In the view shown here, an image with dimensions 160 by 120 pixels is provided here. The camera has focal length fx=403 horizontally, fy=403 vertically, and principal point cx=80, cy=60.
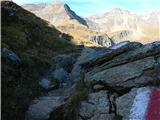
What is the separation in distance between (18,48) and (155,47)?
17826mm

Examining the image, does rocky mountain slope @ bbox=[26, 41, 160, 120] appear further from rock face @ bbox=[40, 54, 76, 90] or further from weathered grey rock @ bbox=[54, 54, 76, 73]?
weathered grey rock @ bbox=[54, 54, 76, 73]

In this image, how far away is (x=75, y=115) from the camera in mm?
18266

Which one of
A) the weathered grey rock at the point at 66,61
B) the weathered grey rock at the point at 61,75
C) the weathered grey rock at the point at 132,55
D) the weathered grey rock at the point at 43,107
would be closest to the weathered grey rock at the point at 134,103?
the weathered grey rock at the point at 132,55

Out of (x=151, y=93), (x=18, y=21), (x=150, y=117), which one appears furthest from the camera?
(x=18, y=21)

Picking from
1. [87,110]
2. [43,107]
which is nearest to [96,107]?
[87,110]

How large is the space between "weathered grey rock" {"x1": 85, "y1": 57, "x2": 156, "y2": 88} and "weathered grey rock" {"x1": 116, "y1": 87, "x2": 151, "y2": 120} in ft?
2.18

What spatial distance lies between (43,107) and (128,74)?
599 cm

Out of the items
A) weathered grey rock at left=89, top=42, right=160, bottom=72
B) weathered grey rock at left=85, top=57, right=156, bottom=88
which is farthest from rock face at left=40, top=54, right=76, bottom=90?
weathered grey rock at left=85, top=57, right=156, bottom=88

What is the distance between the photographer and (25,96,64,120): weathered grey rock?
20797 millimetres

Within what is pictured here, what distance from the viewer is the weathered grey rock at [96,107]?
1750 cm

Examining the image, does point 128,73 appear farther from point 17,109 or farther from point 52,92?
point 52,92

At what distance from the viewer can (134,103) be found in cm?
1702

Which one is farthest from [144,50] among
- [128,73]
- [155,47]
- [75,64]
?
[75,64]

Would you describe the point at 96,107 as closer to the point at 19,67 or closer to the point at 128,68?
the point at 128,68
